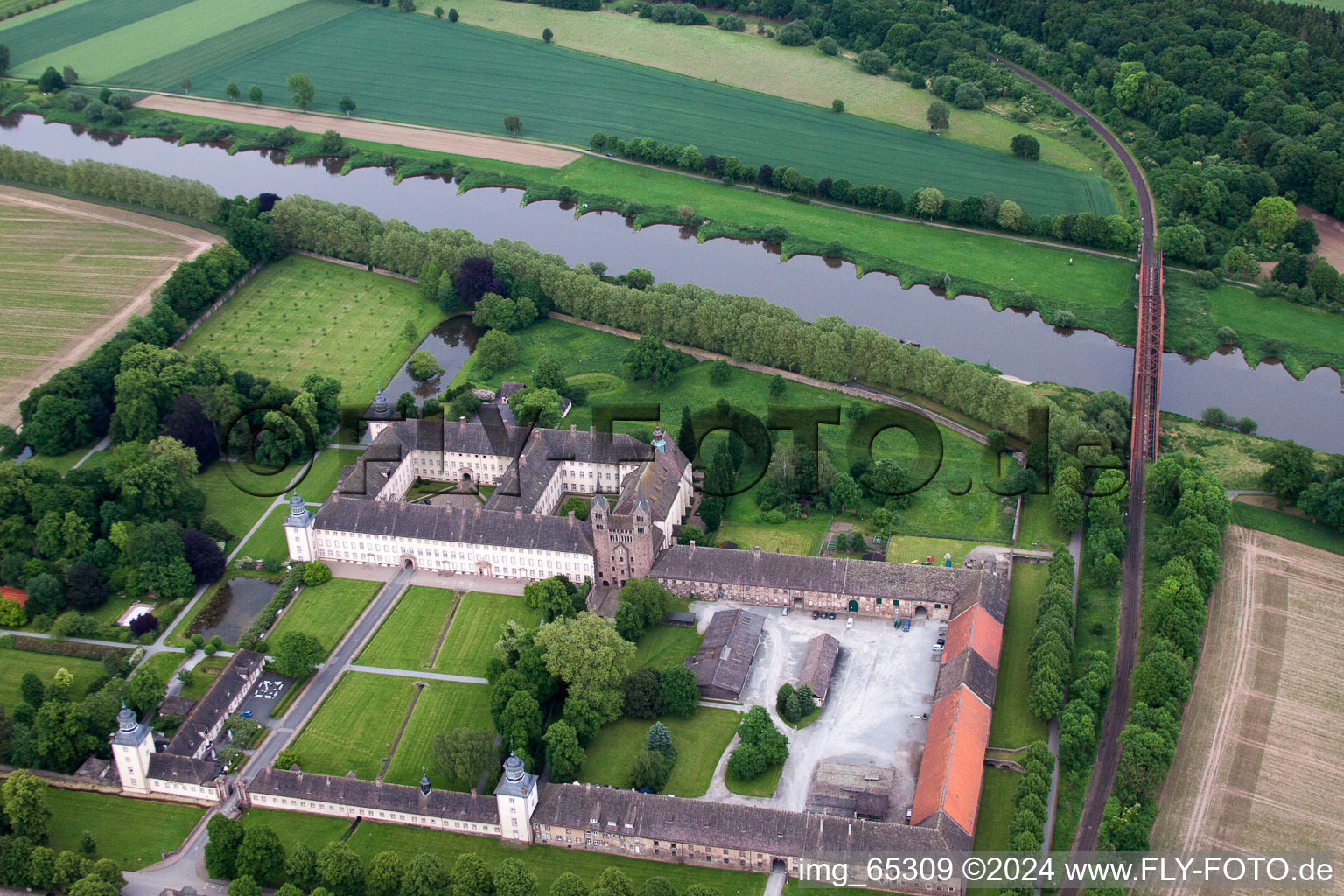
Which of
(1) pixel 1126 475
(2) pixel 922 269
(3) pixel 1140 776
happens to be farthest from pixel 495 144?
(3) pixel 1140 776

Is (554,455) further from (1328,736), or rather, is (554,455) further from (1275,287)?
(1275,287)

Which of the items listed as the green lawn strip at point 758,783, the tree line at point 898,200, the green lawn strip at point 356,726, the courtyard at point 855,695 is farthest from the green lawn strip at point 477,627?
the tree line at point 898,200

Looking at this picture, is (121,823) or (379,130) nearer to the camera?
(121,823)

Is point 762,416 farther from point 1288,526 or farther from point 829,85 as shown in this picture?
point 829,85

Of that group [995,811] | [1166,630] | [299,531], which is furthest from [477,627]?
[1166,630]

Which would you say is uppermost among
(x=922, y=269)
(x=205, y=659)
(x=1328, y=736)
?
(x=922, y=269)

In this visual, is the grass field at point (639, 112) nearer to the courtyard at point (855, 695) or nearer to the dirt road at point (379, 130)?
the dirt road at point (379, 130)

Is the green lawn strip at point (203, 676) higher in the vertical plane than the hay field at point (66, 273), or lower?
lower
